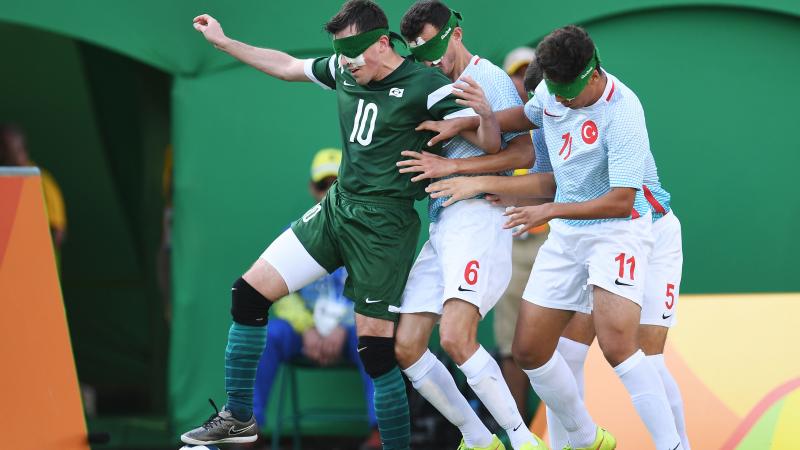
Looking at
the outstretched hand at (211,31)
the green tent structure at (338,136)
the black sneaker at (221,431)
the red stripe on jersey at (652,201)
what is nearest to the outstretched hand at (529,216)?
the red stripe on jersey at (652,201)

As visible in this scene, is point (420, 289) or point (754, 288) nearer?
point (420, 289)

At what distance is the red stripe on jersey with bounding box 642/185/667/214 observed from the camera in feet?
19.3

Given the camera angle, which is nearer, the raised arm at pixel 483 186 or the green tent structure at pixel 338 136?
the raised arm at pixel 483 186

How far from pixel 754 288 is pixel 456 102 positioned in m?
4.15

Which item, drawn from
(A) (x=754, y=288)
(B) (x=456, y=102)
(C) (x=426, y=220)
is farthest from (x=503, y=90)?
(A) (x=754, y=288)

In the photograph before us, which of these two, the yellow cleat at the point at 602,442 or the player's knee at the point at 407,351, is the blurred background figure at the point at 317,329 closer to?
the player's knee at the point at 407,351

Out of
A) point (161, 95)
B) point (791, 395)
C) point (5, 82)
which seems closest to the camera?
point (791, 395)

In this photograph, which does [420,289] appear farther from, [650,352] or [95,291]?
[95,291]

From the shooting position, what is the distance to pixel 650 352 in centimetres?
600

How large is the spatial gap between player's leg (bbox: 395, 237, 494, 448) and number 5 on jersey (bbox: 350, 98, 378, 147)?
585 mm

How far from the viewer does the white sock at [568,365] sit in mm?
6090

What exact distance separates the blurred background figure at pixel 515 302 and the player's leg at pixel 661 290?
2434mm

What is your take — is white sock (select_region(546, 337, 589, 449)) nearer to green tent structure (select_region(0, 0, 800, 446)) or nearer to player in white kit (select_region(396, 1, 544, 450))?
player in white kit (select_region(396, 1, 544, 450))

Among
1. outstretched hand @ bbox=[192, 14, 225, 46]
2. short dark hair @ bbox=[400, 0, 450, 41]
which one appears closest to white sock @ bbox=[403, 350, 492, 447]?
short dark hair @ bbox=[400, 0, 450, 41]
